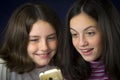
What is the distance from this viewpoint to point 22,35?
142 centimetres

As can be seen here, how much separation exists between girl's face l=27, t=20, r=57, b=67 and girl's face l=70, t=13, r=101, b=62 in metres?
0.13

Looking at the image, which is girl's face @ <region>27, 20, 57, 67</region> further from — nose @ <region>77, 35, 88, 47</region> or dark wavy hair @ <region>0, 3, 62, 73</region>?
nose @ <region>77, 35, 88, 47</region>

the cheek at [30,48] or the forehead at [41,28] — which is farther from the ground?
the forehead at [41,28]

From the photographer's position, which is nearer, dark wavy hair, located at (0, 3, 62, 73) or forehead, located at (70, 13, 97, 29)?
forehead, located at (70, 13, 97, 29)

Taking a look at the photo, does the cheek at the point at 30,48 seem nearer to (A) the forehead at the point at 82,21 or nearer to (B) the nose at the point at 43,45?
(B) the nose at the point at 43,45

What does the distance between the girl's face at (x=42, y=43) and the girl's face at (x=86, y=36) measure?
0.13 metres

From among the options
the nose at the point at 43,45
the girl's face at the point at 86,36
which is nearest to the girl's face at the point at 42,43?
the nose at the point at 43,45

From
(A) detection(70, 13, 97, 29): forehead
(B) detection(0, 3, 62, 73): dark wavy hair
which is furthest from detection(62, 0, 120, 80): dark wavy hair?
(B) detection(0, 3, 62, 73): dark wavy hair

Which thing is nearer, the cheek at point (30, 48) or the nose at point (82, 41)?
the nose at point (82, 41)

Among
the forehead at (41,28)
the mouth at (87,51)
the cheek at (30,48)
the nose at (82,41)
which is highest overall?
the forehead at (41,28)

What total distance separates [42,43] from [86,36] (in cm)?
22

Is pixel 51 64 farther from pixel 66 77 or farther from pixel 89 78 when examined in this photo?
pixel 89 78

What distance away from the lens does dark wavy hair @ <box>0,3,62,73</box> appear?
1416 millimetres

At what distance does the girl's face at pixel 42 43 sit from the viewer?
53.4 inches
